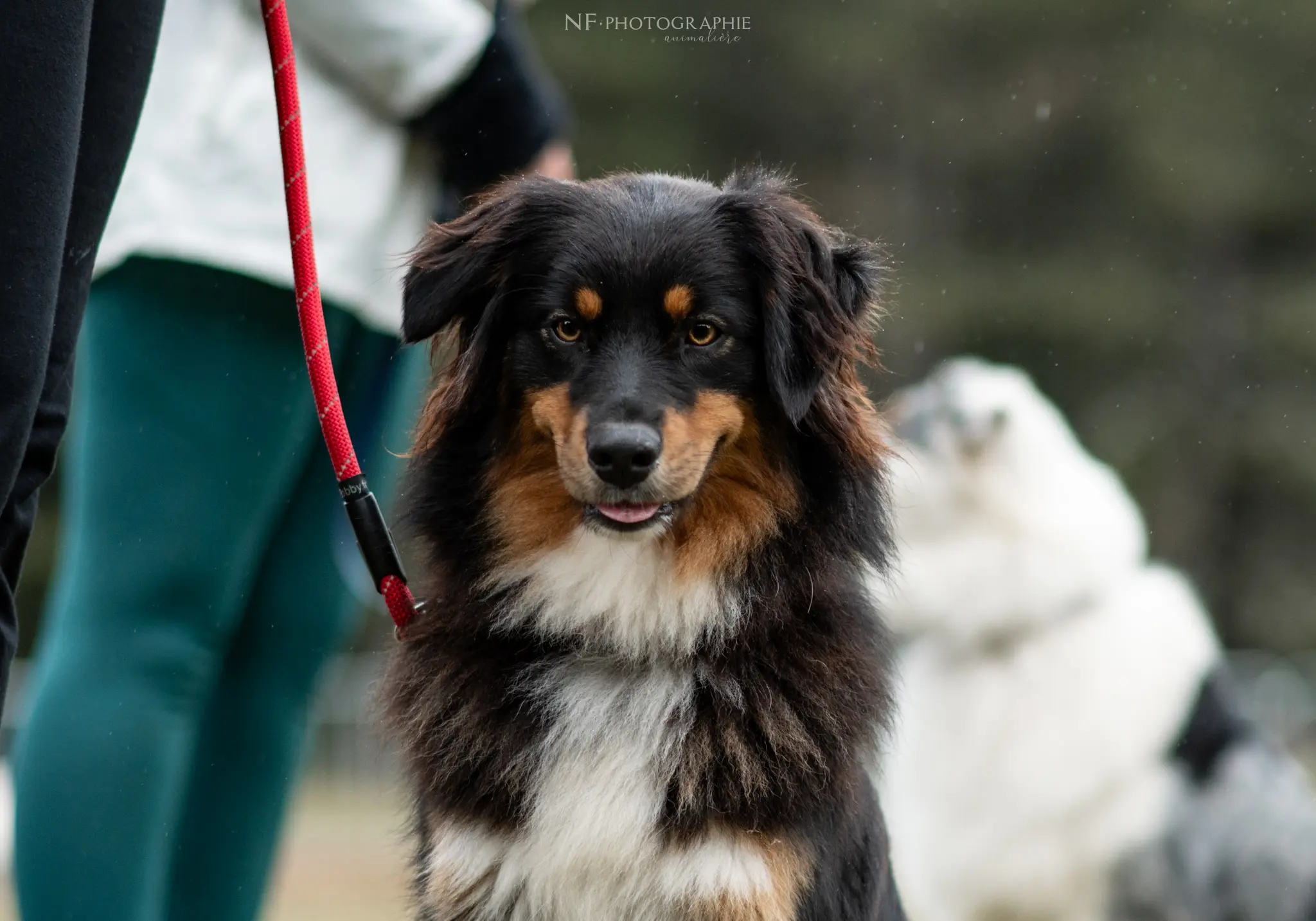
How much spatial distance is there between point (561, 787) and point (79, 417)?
3.89ft

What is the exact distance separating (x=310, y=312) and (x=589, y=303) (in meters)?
0.47

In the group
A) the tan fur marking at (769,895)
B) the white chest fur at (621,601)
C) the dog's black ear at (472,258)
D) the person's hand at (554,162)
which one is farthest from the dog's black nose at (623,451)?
the person's hand at (554,162)

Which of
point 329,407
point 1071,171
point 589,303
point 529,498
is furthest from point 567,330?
point 1071,171

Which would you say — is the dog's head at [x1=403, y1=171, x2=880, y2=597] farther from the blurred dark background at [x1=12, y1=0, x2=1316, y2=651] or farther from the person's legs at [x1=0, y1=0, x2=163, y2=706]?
the blurred dark background at [x1=12, y1=0, x2=1316, y2=651]

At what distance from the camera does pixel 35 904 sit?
8.63 feet

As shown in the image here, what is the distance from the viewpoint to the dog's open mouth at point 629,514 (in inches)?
105

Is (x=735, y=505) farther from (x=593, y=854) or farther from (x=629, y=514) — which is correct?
(x=593, y=854)

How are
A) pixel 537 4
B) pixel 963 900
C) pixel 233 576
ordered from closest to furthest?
pixel 233 576, pixel 963 900, pixel 537 4

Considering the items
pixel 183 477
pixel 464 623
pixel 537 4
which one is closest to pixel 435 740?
pixel 464 623

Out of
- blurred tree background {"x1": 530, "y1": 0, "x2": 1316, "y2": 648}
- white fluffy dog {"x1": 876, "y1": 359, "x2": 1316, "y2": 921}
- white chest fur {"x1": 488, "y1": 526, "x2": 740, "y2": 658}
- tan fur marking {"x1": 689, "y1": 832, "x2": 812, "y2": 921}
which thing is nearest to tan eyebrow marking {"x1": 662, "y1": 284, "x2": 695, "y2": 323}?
white chest fur {"x1": 488, "y1": 526, "x2": 740, "y2": 658}

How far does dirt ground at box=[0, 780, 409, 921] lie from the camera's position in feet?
13.3

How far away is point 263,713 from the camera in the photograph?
3.05 m

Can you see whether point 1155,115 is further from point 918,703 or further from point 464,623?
point 464,623

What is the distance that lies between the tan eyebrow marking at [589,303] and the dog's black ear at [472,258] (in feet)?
0.56
